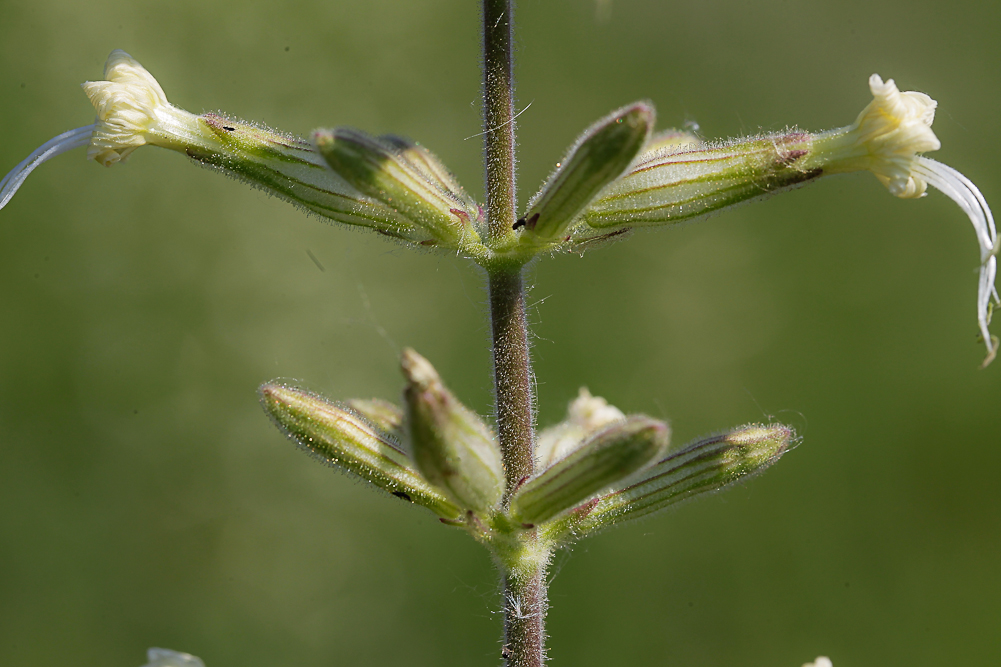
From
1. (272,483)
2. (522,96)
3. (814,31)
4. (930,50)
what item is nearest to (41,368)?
(272,483)

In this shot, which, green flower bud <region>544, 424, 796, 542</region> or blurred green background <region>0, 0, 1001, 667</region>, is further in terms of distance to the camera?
blurred green background <region>0, 0, 1001, 667</region>

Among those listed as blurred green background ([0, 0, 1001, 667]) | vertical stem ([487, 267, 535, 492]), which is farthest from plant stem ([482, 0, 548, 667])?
blurred green background ([0, 0, 1001, 667])

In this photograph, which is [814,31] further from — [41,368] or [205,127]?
[41,368]

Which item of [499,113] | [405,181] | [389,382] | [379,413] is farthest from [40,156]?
[389,382]

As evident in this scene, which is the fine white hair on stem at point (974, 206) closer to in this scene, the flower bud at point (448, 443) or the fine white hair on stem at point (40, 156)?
the flower bud at point (448, 443)

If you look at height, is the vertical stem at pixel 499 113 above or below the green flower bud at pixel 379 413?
above

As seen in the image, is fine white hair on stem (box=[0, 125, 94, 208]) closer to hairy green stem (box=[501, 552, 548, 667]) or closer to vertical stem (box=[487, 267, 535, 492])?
vertical stem (box=[487, 267, 535, 492])

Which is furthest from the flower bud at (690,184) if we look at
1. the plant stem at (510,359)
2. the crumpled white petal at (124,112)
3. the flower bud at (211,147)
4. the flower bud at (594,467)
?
the crumpled white petal at (124,112)
